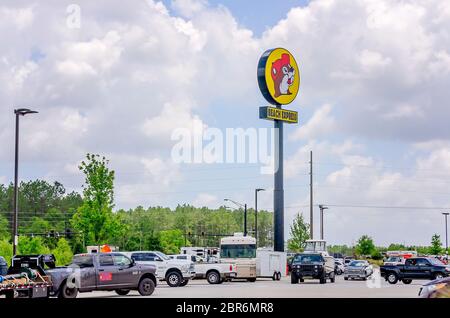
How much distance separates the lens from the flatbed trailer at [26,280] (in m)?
24.5

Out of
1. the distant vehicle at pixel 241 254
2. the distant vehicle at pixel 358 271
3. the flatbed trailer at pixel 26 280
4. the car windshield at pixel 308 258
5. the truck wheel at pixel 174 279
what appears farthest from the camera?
the distant vehicle at pixel 358 271

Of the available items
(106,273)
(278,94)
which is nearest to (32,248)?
(278,94)

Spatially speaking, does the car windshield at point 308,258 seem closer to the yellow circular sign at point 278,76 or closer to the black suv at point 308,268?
the black suv at point 308,268

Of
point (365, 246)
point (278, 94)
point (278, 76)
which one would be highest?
point (278, 76)

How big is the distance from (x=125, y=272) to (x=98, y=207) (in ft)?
131

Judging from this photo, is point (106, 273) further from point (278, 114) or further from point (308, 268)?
point (278, 114)

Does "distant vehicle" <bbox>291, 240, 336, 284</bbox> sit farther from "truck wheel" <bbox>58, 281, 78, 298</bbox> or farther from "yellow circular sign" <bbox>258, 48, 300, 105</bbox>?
"yellow circular sign" <bbox>258, 48, 300, 105</bbox>

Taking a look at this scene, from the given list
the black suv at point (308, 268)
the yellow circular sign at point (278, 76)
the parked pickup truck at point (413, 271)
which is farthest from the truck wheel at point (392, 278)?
the yellow circular sign at point (278, 76)

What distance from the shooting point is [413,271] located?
45.8m

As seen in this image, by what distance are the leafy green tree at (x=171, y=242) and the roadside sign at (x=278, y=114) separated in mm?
67428

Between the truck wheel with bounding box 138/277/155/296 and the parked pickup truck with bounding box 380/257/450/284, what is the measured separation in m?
20.0

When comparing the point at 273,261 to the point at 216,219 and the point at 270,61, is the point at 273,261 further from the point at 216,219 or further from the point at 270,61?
the point at 216,219
